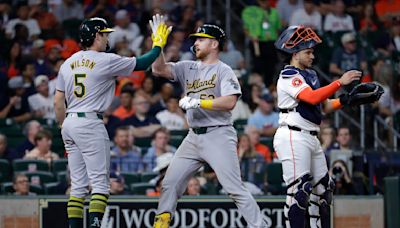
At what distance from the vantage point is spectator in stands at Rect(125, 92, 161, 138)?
17.0 meters

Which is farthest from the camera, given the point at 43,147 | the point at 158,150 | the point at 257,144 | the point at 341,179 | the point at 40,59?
the point at 40,59

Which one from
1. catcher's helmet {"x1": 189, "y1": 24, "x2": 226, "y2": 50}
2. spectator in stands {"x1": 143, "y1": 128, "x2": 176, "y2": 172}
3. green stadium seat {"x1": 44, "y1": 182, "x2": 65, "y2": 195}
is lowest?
green stadium seat {"x1": 44, "y1": 182, "x2": 65, "y2": 195}

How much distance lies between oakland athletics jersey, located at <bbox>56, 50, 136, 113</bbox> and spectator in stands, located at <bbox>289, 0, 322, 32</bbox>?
919 cm

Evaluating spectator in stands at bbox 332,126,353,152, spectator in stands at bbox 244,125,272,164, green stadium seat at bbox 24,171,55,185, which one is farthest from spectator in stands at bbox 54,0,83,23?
spectator in stands at bbox 332,126,353,152

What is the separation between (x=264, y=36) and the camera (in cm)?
1973

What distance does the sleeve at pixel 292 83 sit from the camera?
10873 millimetres

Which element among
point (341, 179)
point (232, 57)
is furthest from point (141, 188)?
point (232, 57)

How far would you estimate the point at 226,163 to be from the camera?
11.1 metres

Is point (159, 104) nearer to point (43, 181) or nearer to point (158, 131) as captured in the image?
point (158, 131)

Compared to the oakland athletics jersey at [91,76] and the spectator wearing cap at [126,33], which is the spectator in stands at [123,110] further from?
the oakland athletics jersey at [91,76]

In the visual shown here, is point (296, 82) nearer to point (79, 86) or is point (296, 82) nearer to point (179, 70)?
point (179, 70)

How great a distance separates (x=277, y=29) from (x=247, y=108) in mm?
2120

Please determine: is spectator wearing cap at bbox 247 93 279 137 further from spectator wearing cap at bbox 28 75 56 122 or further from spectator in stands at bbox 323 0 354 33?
spectator in stands at bbox 323 0 354 33

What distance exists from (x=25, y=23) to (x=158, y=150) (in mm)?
4701
